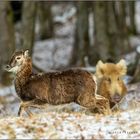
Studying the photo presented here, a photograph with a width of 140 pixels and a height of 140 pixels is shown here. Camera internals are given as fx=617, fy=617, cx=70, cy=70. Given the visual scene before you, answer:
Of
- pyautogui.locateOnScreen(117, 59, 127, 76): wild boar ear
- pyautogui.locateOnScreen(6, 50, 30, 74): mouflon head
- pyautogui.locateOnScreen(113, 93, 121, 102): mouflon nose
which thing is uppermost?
pyautogui.locateOnScreen(6, 50, 30, 74): mouflon head

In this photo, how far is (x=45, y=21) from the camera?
41.1 metres

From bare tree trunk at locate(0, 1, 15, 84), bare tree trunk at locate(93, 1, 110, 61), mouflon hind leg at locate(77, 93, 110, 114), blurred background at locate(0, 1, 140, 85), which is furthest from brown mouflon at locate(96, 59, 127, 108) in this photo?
bare tree trunk at locate(93, 1, 110, 61)

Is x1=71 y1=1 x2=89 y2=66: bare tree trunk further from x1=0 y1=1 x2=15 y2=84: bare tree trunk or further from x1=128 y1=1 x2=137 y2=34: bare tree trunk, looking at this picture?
x1=128 y1=1 x2=137 y2=34: bare tree trunk

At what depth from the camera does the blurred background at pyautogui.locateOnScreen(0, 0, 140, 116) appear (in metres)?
22.6

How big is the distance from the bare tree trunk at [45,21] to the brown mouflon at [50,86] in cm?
3048

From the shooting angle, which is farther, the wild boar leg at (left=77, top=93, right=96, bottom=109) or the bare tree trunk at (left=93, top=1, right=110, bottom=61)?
A: the bare tree trunk at (left=93, top=1, right=110, bottom=61)

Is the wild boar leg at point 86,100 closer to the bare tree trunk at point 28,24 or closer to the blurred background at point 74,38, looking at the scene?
the blurred background at point 74,38

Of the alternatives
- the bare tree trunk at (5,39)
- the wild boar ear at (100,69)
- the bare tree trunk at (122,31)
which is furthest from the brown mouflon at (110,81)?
the bare tree trunk at (122,31)

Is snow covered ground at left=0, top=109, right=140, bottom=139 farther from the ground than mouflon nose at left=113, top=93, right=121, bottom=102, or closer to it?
farther from the ground

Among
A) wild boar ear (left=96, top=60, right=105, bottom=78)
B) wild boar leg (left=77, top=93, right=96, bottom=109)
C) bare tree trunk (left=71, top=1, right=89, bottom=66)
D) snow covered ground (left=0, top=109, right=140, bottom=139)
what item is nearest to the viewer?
snow covered ground (left=0, top=109, right=140, bottom=139)

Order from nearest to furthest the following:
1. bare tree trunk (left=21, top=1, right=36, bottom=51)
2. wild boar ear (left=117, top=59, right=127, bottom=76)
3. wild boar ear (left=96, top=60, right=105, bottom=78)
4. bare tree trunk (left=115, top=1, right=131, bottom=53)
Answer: wild boar ear (left=117, top=59, right=127, bottom=76) < wild boar ear (left=96, top=60, right=105, bottom=78) < bare tree trunk (left=21, top=1, right=36, bottom=51) < bare tree trunk (left=115, top=1, right=131, bottom=53)

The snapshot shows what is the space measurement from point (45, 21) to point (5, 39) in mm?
18510

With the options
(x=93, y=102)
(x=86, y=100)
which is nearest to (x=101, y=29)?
(x=93, y=102)

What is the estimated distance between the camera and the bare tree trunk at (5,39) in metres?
22.4
